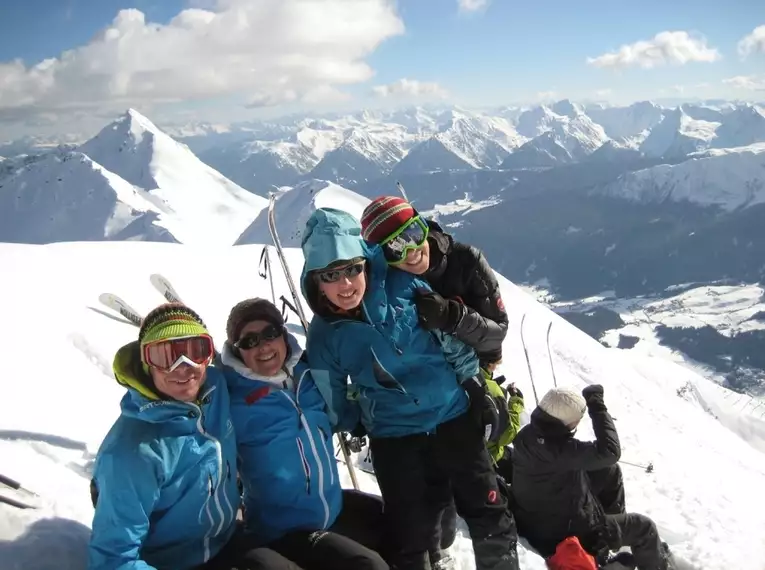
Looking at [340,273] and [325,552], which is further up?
[340,273]

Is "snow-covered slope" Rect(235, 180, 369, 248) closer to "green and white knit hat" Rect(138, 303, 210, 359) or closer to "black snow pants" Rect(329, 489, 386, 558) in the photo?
"black snow pants" Rect(329, 489, 386, 558)

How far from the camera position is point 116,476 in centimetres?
352

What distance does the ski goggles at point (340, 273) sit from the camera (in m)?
4.44

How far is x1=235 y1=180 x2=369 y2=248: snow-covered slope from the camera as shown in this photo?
92.5 meters

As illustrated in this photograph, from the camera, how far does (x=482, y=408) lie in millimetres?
5082

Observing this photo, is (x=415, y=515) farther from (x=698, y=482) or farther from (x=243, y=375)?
(x=698, y=482)

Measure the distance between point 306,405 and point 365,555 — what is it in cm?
124

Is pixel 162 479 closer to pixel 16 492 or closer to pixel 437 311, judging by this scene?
pixel 16 492

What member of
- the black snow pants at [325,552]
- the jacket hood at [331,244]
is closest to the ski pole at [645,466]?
the black snow pants at [325,552]

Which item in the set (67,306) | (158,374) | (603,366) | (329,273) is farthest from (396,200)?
(603,366)

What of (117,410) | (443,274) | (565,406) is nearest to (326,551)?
(443,274)

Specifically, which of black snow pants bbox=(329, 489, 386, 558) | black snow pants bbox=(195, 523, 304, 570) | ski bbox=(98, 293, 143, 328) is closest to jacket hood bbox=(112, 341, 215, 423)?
black snow pants bbox=(195, 523, 304, 570)

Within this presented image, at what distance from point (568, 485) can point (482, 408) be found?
6.57ft

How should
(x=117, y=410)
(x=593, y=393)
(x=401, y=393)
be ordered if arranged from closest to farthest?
(x=401, y=393) < (x=593, y=393) < (x=117, y=410)
